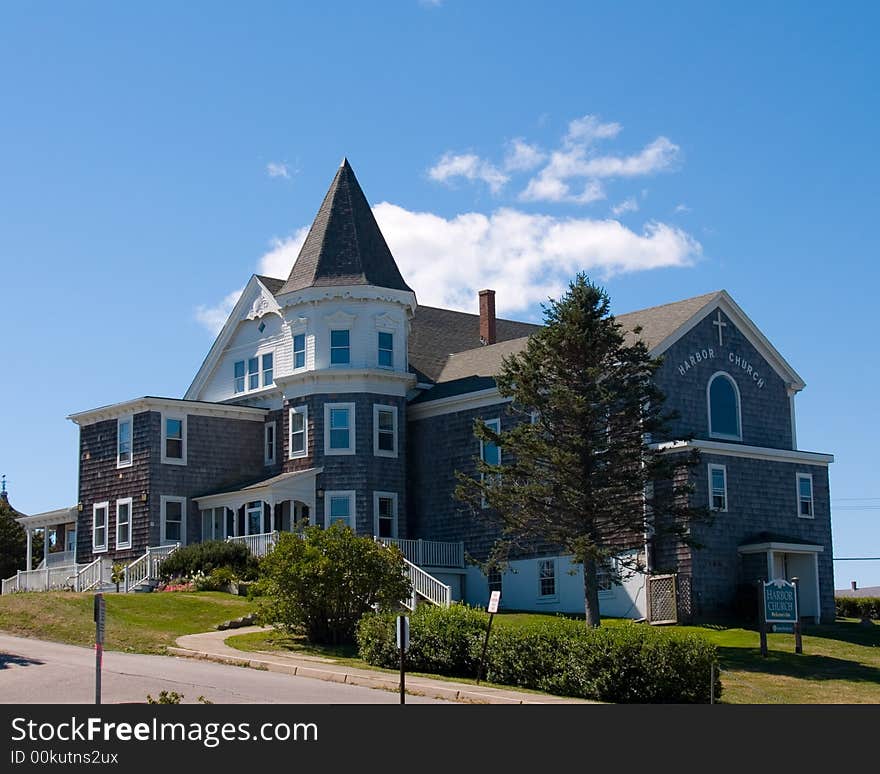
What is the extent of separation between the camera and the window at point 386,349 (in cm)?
5047

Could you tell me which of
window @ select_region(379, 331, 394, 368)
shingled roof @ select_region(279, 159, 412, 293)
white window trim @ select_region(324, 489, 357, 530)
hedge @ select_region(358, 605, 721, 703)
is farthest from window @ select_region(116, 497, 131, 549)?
hedge @ select_region(358, 605, 721, 703)

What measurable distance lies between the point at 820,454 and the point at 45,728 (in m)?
32.8

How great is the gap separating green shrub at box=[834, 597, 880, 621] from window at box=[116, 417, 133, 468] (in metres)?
27.2

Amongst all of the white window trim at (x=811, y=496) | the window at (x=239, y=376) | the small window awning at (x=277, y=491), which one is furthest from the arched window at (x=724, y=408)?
the window at (x=239, y=376)

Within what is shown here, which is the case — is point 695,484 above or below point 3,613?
above

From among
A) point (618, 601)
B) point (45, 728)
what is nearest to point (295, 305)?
point (618, 601)

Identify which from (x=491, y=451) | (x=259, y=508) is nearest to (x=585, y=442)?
(x=491, y=451)

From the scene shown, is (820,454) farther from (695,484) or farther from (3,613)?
(3,613)

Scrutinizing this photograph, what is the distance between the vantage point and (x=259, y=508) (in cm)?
4959

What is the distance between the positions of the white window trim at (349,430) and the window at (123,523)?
311 inches

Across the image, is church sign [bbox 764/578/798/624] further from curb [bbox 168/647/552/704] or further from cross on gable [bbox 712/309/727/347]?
curb [bbox 168/647/552/704]

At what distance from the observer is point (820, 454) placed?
45.6 m

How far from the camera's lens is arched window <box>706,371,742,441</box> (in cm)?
4571

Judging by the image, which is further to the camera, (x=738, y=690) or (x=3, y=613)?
(x=3, y=613)
